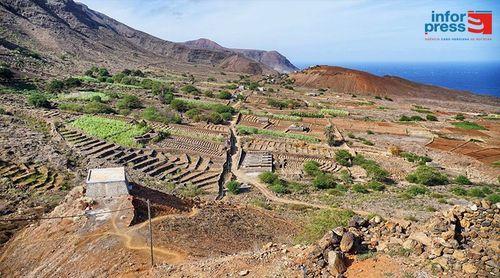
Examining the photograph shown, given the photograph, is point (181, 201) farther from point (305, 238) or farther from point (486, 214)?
point (486, 214)

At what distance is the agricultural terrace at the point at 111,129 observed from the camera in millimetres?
28269

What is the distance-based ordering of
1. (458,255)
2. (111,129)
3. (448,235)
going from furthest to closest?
(111,129) → (448,235) → (458,255)

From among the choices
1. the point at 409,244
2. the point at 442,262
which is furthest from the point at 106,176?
the point at 442,262

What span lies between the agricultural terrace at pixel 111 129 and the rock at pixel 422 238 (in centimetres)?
2134

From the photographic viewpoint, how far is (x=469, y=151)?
3438 centimetres

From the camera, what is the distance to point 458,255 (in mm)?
9156

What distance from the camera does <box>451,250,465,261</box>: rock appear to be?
Answer: 909cm

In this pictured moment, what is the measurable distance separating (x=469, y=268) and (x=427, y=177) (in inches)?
715

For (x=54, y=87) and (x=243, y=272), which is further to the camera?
(x=54, y=87)

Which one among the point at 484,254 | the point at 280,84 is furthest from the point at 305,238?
the point at 280,84

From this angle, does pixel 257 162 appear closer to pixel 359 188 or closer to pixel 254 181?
pixel 254 181

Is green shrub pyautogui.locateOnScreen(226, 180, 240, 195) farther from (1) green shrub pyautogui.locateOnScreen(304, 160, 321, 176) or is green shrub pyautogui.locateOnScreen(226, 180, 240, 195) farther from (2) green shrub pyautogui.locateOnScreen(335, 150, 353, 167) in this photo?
(2) green shrub pyautogui.locateOnScreen(335, 150, 353, 167)

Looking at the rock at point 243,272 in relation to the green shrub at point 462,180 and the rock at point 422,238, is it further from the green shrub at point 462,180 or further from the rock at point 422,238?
the green shrub at point 462,180

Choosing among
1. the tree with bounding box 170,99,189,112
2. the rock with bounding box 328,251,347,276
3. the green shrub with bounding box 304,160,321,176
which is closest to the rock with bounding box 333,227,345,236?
the rock with bounding box 328,251,347,276
